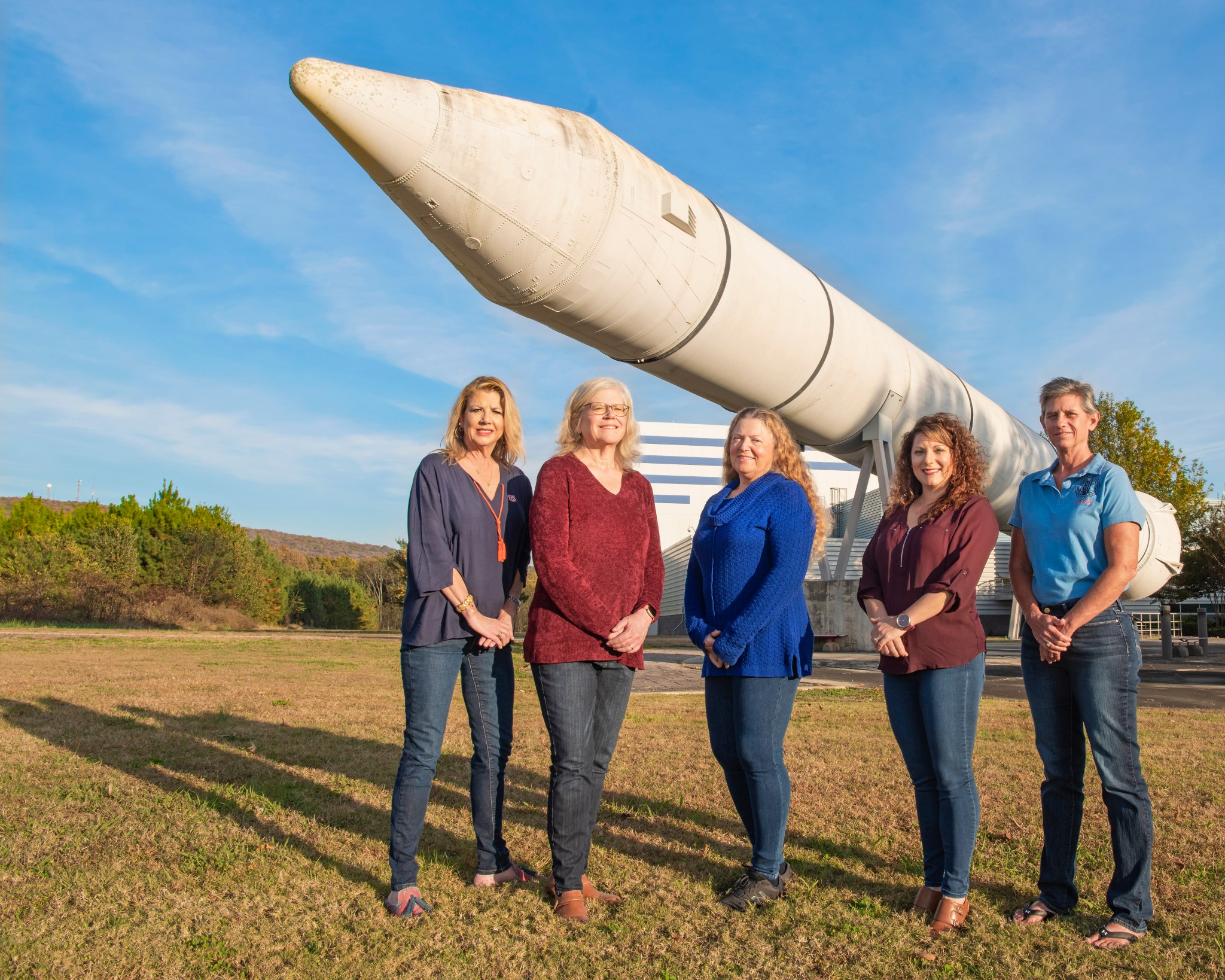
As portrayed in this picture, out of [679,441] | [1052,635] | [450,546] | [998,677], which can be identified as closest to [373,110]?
[450,546]

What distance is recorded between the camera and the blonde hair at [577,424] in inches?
135

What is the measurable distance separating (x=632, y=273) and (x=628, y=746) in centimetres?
351

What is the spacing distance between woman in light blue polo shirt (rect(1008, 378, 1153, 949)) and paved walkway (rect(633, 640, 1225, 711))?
16.1ft

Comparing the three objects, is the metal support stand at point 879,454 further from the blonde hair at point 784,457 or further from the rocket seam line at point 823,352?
the blonde hair at point 784,457

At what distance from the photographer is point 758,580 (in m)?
3.34

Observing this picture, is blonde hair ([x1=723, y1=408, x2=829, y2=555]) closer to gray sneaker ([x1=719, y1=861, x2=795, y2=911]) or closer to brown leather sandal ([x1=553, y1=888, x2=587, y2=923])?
gray sneaker ([x1=719, y1=861, x2=795, y2=911])

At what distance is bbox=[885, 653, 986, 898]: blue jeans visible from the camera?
303cm

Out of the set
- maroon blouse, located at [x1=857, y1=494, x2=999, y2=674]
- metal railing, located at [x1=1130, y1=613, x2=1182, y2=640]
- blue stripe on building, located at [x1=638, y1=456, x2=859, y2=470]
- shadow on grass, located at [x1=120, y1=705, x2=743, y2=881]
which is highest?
blue stripe on building, located at [x1=638, y1=456, x2=859, y2=470]

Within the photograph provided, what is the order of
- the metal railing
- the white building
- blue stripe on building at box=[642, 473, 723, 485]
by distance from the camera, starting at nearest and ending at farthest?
the metal railing
the white building
blue stripe on building at box=[642, 473, 723, 485]

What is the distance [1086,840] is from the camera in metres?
3.94

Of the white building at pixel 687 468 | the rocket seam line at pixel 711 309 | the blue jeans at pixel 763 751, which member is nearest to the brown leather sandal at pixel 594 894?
the blue jeans at pixel 763 751

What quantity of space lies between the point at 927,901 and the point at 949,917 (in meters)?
0.15

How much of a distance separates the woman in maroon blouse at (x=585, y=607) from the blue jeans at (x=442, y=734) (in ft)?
0.91

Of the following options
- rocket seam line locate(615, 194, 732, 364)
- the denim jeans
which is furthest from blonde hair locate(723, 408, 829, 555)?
rocket seam line locate(615, 194, 732, 364)
